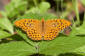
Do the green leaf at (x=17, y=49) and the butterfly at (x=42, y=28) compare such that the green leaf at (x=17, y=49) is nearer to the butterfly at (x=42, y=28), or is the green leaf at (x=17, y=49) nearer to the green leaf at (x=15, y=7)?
the butterfly at (x=42, y=28)

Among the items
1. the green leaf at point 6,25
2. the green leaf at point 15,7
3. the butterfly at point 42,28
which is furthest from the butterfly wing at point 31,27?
the green leaf at point 15,7

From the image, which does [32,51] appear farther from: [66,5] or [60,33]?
[66,5]

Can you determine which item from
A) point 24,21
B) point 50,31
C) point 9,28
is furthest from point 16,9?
point 50,31

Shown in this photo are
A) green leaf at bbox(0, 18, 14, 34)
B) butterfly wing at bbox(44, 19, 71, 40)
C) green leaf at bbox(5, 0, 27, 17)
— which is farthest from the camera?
green leaf at bbox(5, 0, 27, 17)

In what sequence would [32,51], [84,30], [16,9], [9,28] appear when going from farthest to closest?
1. [16,9]
2. [9,28]
3. [84,30]
4. [32,51]

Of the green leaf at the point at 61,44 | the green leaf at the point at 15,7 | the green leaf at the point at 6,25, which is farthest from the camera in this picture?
the green leaf at the point at 15,7

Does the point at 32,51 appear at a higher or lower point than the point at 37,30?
lower

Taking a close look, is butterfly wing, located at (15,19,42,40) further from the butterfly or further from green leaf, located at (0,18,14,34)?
green leaf, located at (0,18,14,34)

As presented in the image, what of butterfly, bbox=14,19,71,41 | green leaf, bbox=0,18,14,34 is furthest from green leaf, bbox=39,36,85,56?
green leaf, bbox=0,18,14,34
